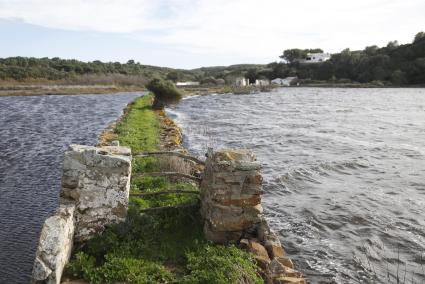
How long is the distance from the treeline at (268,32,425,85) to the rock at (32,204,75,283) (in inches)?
4087

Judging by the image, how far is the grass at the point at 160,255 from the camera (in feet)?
22.8

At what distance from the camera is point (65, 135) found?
25.3 metres

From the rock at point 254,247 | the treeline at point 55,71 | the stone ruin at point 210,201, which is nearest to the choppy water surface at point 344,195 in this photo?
the rock at point 254,247

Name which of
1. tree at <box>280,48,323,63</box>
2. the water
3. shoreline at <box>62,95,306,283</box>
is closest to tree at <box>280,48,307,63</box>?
tree at <box>280,48,323,63</box>

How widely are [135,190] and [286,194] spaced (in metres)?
6.19

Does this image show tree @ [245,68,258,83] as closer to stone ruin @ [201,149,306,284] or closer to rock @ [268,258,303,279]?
stone ruin @ [201,149,306,284]

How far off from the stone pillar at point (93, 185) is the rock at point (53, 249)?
0.59m

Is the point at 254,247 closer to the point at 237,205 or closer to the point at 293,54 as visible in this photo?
the point at 237,205

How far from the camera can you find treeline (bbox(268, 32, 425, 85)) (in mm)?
98631

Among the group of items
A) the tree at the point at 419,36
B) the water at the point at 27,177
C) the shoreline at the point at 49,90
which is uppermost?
the tree at the point at 419,36

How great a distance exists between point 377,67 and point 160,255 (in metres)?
110

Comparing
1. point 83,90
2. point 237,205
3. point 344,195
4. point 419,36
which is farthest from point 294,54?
point 237,205

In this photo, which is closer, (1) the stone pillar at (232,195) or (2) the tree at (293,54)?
(1) the stone pillar at (232,195)

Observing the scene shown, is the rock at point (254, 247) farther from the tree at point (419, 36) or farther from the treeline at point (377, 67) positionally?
the tree at point (419, 36)
